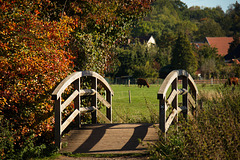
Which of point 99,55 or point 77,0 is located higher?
point 77,0

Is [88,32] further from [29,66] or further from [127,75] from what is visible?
[127,75]

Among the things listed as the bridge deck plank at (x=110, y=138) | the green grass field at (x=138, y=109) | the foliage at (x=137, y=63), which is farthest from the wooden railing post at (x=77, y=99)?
the foliage at (x=137, y=63)

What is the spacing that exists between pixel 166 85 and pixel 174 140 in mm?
1141

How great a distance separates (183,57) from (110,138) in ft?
154

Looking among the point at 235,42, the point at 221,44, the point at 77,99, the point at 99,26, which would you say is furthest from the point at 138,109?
the point at 221,44

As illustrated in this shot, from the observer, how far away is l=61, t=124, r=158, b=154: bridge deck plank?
6902 millimetres

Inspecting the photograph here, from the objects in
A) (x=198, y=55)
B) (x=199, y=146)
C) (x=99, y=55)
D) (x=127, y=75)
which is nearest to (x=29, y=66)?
(x=99, y=55)

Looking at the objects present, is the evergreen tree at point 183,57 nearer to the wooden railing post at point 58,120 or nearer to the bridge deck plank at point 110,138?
the bridge deck plank at point 110,138

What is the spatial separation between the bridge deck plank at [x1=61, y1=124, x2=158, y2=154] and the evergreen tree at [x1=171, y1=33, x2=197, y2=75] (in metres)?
46.2

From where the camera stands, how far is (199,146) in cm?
479

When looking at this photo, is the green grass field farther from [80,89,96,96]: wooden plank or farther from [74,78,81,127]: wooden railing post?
[74,78,81,127]: wooden railing post

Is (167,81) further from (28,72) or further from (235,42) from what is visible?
(235,42)

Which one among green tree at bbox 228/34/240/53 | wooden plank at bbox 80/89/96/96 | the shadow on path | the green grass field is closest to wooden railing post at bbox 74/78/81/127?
wooden plank at bbox 80/89/96/96

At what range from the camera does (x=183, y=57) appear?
5303 cm
